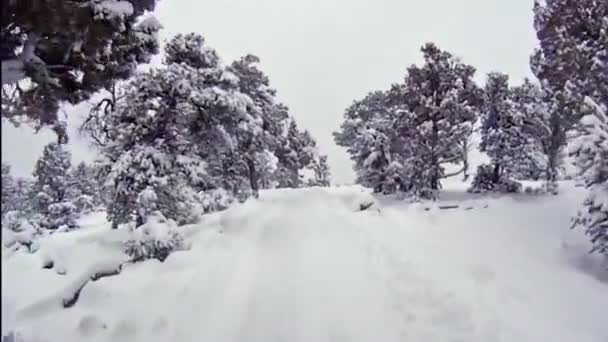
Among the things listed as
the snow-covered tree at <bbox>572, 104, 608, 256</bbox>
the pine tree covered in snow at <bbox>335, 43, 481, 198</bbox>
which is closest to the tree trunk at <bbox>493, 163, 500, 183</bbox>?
the pine tree covered in snow at <bbox>335, 43, 481, 198</bbox>

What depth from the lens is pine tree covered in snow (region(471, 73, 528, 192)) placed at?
21.7 m

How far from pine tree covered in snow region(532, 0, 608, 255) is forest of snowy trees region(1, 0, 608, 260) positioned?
4 cm

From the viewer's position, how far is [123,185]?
11695 mm

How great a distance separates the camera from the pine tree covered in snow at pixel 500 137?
21.7 m

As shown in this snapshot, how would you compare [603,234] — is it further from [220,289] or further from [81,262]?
[81,262]

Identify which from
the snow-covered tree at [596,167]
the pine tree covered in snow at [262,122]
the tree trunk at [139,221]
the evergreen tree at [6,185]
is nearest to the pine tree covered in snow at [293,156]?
the pine tree covered in snow at [262,122]

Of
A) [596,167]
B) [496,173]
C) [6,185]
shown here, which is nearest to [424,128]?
[496,173]

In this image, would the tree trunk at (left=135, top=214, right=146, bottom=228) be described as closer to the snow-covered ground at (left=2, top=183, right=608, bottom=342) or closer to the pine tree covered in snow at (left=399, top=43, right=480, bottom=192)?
the snow-covered ground at (left=2, top=183, right=608, bottom=342)

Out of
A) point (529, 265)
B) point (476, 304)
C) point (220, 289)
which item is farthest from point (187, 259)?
point (529, 265)

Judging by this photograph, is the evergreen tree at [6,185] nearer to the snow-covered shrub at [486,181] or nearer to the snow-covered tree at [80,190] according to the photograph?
the snow-covered shrub at [486,181]

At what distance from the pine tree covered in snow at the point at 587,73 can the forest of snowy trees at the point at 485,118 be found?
1.6 inches

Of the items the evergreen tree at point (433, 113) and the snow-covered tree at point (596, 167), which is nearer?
the snow-covered tree at point (596, 167)

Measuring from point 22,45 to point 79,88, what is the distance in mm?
1110

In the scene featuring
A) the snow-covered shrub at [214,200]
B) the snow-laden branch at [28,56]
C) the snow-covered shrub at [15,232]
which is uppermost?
the snow-laden branch at [28,56]
